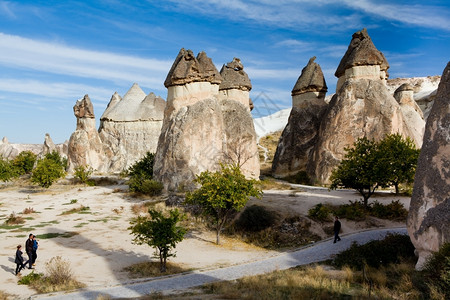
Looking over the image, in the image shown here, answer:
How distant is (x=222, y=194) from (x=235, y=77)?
17342mm

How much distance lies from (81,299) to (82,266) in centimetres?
331

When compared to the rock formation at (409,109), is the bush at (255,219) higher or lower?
lower

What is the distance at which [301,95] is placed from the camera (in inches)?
1270

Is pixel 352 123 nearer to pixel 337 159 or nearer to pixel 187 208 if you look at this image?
pixel 337 159

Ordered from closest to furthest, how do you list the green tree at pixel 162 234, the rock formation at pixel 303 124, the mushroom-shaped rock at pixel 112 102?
the green tree at pixel 162 234
the rock formation at pixel 303 124
the mushroom-shaped rock at pixel 112 102

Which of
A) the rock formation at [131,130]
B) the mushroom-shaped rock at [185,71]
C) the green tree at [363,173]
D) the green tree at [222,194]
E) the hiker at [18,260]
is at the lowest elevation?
the hiker at [18,260]

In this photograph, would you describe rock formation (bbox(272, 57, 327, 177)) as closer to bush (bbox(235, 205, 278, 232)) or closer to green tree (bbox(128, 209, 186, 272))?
bush (bbox(235, 205, 278, 232))

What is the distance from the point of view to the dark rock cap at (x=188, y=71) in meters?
24.1

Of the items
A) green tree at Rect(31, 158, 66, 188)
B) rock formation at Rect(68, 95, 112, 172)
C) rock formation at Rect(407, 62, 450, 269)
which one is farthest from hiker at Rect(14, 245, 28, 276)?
rock formation at Rect(68, 95, 112, 172)

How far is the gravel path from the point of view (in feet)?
29.4

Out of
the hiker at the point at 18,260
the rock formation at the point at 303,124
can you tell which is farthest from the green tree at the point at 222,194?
the rock formation at the point at 303,124

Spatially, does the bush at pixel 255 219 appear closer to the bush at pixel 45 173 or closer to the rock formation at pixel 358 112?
the rock formation at pixel 358 112

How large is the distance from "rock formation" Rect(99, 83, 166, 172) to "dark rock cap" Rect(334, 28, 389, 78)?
72.6ft

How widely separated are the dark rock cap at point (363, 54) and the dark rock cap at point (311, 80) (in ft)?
11.3
